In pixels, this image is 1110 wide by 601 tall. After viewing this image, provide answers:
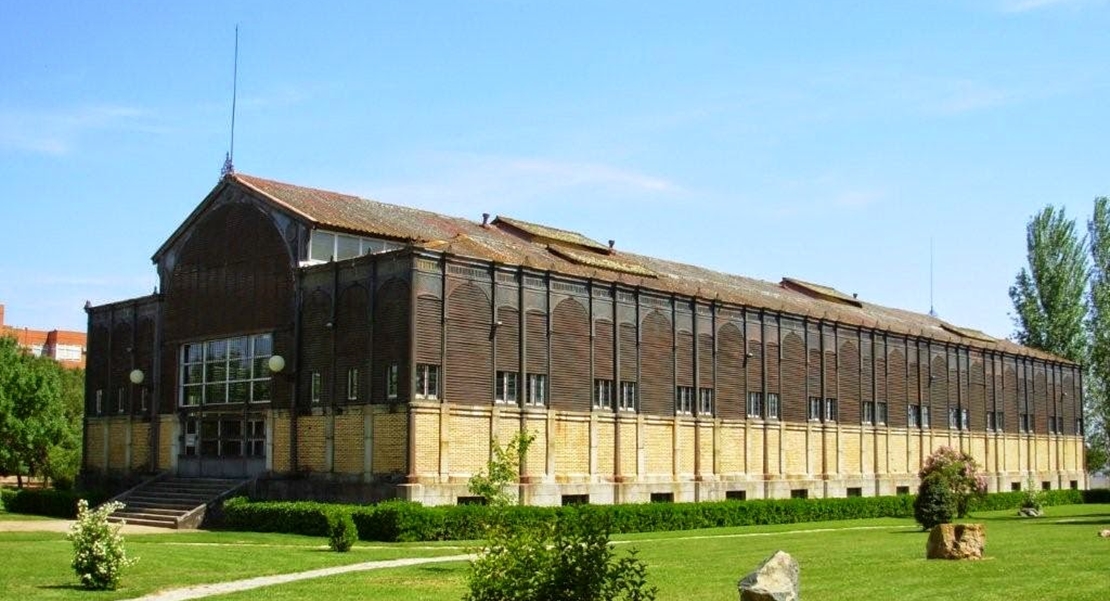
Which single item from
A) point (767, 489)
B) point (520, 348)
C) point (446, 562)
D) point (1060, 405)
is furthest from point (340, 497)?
point (1060, 405)

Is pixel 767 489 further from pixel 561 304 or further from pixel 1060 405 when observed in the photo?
pixel 1060 405

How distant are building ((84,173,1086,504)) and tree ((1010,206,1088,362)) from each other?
27.5 m

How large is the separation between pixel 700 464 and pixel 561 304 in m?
11.2

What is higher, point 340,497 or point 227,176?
point 227,176

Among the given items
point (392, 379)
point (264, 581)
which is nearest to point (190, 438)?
point (392, 379)

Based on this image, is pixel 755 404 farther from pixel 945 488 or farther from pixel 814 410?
pixel 945 488

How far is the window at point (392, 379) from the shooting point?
43344mm

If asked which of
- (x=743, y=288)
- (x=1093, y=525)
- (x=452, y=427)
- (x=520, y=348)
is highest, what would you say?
(x=743, y=288)

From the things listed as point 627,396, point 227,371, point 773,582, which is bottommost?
point 773,582

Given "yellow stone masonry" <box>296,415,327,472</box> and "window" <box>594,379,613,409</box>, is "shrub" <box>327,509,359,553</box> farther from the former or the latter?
"window" <box>594,379,613,409</box>

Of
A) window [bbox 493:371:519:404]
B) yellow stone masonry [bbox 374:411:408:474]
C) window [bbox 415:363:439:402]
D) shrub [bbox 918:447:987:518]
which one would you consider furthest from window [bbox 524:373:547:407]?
shrub [bbox 918:447:987:518]

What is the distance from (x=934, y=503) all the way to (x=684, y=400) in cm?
1504

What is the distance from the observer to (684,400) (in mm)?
54531

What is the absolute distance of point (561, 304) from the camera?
48.8 m
